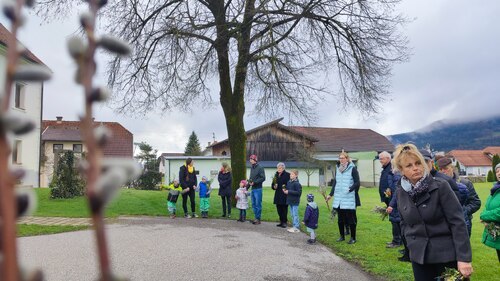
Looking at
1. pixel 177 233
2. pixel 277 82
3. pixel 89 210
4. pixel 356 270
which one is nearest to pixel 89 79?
pixel 89 210

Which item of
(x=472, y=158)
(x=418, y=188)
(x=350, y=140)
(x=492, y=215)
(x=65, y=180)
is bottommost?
(x=492, y=215)

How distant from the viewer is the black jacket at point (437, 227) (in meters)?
4.08

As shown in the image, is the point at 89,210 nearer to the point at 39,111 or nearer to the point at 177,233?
the point at 177,233

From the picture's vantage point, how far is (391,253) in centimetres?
885

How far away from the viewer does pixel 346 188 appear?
33.3ft

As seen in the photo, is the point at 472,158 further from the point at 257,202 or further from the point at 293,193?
the point at 293,193

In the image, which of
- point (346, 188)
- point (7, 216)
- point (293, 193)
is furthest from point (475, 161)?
point (7, 216)

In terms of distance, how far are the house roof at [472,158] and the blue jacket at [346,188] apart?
106932 millimetres

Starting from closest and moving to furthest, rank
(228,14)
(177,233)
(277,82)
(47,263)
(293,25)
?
1. (47,263)
2. (177,233)
3. (228,14)
4. (293,25)
5. (277,82)

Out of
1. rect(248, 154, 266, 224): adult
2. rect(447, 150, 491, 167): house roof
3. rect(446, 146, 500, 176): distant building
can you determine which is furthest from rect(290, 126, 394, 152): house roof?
rect(447, 150, 491, 167): house roof

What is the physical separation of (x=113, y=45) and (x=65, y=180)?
18.9m

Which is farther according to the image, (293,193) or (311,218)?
(293,193)

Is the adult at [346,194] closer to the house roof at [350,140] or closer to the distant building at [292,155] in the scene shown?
the distant building at [292,155]

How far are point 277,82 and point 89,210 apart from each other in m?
16.2
